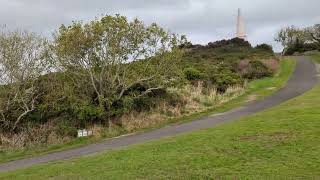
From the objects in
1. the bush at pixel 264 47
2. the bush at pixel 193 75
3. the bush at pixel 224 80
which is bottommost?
the bush at pixel 224 80

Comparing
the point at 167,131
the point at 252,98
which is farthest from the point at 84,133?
the point at 252,98

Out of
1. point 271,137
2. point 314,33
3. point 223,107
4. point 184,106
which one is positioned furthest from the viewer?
point 314,33

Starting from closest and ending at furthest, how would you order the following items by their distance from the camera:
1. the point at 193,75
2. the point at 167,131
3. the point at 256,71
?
the point at 167,131, the point at 193,75, the point at 256,71

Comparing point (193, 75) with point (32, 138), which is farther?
point (193, 75)

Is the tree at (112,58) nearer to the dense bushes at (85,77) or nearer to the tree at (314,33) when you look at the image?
the dense bushes at (85,77)

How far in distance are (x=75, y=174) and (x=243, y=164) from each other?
4.57 m

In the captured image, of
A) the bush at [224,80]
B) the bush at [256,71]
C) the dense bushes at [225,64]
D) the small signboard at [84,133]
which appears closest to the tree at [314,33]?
the dense bushes at [225,64]

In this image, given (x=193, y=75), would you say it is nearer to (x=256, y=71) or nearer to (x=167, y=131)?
(x=256, y=71)

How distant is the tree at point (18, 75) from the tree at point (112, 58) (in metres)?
1.11

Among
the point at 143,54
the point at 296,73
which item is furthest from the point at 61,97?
the point at 296,73

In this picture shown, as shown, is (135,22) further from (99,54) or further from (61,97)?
(61,97)

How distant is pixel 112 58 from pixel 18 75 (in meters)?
4.75

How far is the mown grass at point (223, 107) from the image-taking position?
2255 centimetres

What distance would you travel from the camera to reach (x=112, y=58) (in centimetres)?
2692
